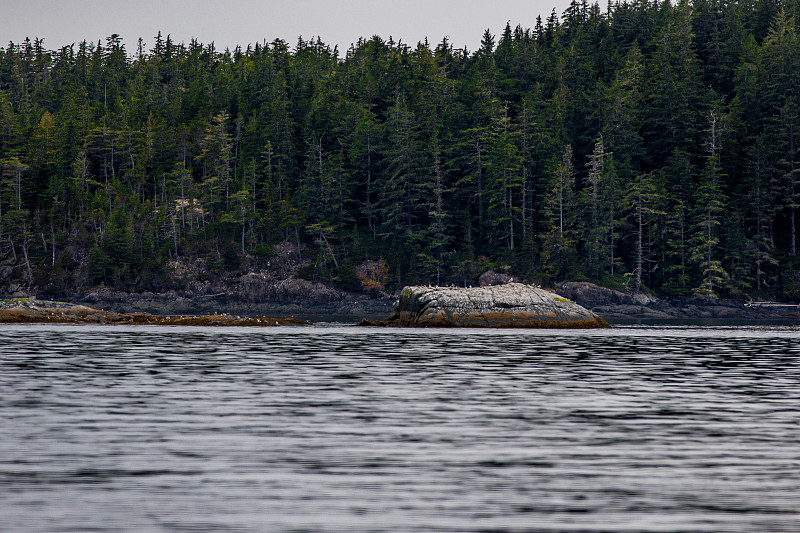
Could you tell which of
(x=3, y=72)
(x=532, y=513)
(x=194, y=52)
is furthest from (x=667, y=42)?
(x=3, y=72)

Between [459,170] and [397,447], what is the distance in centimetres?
9982

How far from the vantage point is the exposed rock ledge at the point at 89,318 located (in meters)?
46.1

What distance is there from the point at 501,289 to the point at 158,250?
72007mm

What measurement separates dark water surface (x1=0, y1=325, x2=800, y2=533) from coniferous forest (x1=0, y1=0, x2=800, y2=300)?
2835 inches

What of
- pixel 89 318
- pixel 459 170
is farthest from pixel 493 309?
pixel 459 170

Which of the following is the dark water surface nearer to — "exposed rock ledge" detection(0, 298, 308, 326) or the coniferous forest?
"exposed rock ledge" detection(0, 298, 308, 326)

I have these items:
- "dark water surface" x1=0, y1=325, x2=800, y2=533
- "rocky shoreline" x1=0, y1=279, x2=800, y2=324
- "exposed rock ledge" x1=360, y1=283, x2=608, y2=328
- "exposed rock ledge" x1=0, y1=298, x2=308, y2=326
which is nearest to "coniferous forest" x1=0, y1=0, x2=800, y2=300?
"rocky shoreline" x1=0, y1=279, x2=800, y2=324

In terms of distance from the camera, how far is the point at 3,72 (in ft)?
616

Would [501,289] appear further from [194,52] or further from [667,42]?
[194,52]

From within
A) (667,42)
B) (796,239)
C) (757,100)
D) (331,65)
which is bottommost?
(796,239)

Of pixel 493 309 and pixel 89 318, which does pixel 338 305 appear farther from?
pixel 493 309

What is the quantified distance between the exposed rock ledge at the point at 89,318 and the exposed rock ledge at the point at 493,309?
30.3 ft

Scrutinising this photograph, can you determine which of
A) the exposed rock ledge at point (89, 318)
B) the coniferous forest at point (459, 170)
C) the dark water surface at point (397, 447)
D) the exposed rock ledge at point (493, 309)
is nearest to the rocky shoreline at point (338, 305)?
the coniferous forest at point (459, 170)

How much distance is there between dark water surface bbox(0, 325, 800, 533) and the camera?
6441 mm
